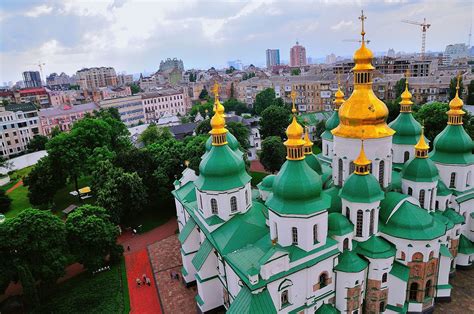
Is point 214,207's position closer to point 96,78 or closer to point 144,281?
point 144,281

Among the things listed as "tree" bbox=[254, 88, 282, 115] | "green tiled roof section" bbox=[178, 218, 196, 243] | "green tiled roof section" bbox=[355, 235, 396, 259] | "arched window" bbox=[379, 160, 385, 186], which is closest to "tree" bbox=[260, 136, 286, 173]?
"green tiled roof section" bbox=[178, 218, 196, 243]

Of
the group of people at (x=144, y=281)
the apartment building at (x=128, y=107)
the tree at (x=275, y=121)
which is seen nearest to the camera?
the group of people at (x=144, y=281)

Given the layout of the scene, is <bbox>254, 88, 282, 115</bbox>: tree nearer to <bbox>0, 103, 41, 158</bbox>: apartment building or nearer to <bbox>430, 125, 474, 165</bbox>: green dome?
<bbox>0, 103, 41, 158</bbox>: apartment building

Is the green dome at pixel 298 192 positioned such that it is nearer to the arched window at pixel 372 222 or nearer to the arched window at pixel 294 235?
the arched window at pixel 294 235

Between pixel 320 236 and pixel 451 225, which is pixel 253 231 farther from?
pixel 451 225

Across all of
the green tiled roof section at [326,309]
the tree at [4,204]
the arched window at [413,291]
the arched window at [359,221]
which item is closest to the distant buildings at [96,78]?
the tree at [4,204]
